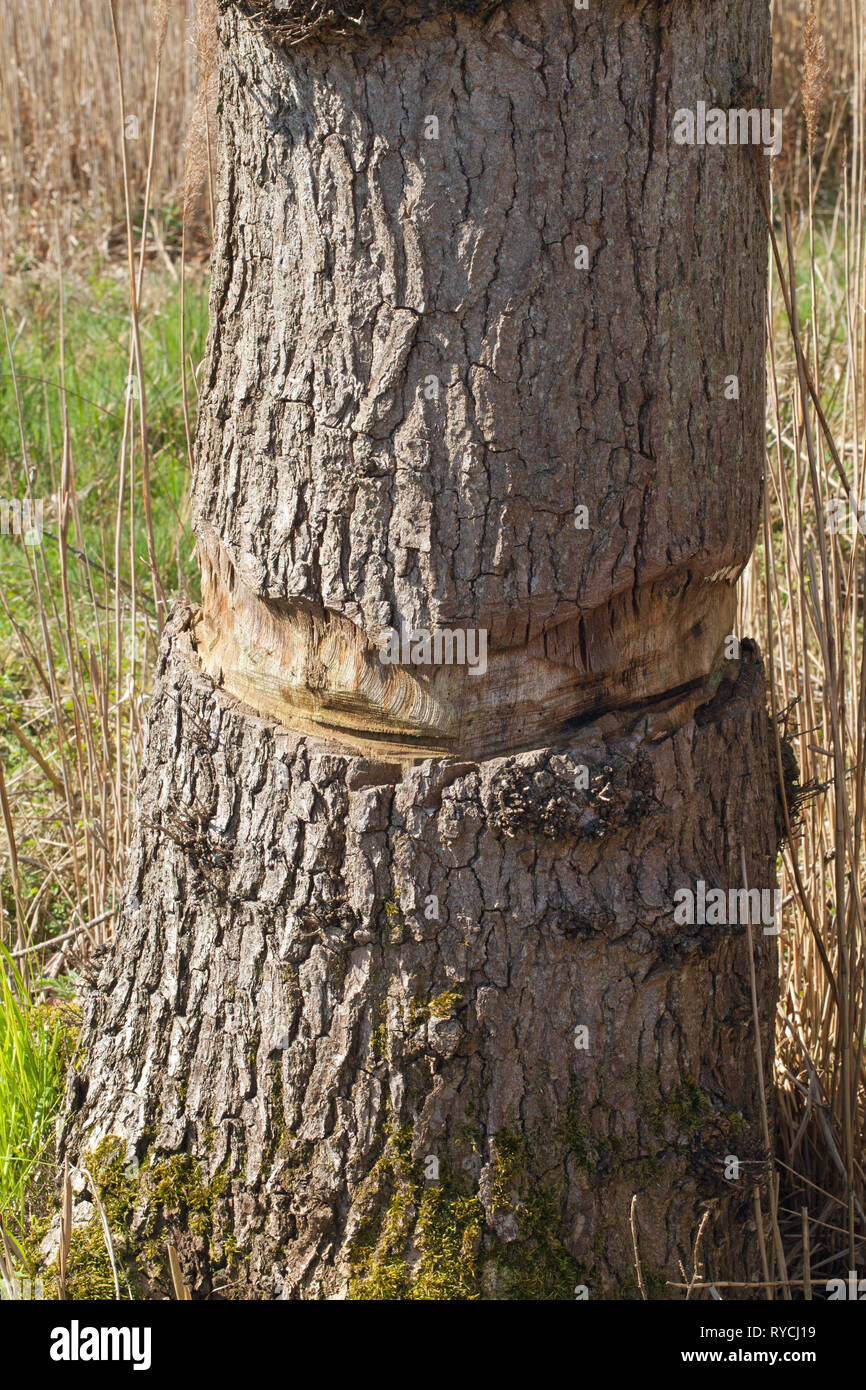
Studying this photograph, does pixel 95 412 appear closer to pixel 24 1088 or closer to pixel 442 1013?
pixel 24 1088

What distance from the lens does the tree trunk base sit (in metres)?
1.23

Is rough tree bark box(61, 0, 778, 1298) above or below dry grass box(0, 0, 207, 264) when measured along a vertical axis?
below

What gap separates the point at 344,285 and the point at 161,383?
2.70 m

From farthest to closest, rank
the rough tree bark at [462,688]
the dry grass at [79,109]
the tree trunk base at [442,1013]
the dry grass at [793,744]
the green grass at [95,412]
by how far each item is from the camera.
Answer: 1. the dry grass at [79,109]
2. the green grass at [95,412]
3. the dry grass at [793,744]
4. the tree trunk base at [442,1013]
5. the rough tree bark at [462,688]

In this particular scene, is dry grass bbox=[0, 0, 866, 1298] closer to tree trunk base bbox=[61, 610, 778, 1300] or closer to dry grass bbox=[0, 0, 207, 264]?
tree trunk base bbox=[61, 610, 778, 1300]

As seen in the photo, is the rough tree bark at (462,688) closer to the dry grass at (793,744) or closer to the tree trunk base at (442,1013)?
the tree trunk base at (442,1013)

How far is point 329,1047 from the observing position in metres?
1.27

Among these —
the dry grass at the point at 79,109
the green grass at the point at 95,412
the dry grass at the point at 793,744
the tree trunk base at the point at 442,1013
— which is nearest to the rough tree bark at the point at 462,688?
the tree trunk base at the point at 442,1013

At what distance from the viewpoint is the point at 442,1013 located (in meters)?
1.24

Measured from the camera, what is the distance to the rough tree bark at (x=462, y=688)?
110 cm

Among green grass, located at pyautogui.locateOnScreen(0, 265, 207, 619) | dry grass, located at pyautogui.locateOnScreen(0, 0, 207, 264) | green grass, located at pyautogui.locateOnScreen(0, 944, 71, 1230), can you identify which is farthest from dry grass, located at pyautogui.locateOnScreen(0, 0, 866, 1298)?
dry grass, located at pyautogui.locateOnScreen(0, 0, 207, 264)

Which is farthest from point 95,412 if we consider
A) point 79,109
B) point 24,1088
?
point 79,109

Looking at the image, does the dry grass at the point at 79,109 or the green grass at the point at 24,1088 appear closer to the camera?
the green grass at the point at 24,1088

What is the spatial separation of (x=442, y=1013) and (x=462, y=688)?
35 centimetres
